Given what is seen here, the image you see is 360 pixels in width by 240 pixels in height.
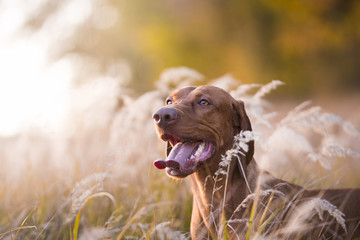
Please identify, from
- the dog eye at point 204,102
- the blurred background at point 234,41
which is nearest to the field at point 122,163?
the dog eye at point 204,102

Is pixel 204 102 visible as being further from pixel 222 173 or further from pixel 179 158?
pixel 222 173

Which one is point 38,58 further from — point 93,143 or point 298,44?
point 298,44

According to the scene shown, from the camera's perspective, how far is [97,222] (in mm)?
3732

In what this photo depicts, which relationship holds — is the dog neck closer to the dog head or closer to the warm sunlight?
the dog head

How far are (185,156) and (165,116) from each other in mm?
358

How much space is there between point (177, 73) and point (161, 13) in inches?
771

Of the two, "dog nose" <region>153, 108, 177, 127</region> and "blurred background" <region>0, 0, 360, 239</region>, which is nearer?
"dog nose" <region>153, 108, 177, 127</region>

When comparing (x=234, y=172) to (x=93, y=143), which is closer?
(x=234, y=172)

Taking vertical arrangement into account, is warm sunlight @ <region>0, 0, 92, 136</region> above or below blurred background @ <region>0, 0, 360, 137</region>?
below

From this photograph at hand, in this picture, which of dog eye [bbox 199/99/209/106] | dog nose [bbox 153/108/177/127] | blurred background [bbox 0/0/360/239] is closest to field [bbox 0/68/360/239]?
blurred background [bbox 0/0/360/239]

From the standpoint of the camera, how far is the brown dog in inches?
122

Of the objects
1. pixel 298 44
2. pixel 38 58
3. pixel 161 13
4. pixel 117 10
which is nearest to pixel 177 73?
pixel 38 58

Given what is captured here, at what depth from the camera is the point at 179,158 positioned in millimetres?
3135

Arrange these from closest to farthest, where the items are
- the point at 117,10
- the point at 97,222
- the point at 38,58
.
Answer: the point at 97,222 < the point at 38,58 < the point at 117,10
